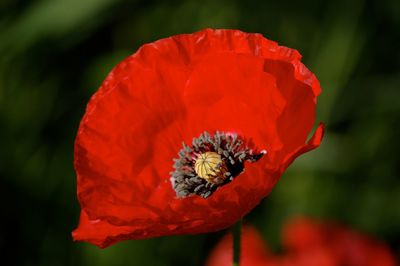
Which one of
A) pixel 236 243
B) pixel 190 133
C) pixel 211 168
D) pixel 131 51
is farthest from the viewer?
pixel 131 51

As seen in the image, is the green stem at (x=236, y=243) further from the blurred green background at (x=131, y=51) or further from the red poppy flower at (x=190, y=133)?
the blurred green background at (x=131, y=51)

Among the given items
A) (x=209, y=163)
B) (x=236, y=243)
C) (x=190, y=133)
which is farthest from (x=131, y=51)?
(x=236, y=243)

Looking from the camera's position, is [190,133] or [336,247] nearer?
[190,133]

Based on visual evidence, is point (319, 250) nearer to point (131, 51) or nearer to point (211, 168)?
point (211, 168)

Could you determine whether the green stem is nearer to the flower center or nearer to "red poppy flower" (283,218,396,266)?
the flower center

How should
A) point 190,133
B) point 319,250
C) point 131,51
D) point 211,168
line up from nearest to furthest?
1. point 211,168
2. point 190,133
3. point 319,250
4. point 131,51

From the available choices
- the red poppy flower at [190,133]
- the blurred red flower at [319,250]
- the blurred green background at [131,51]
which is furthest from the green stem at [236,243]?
the blurred green background at [131,51]
